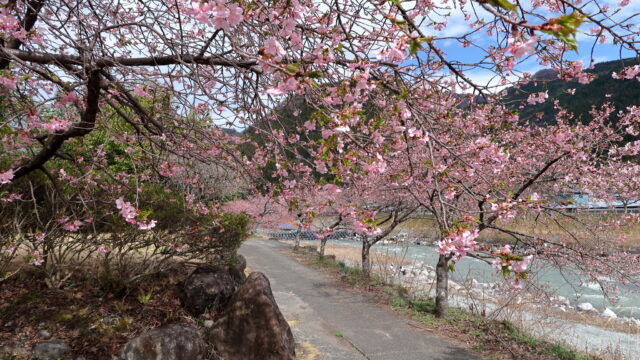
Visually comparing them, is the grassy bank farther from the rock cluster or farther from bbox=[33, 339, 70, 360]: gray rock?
bbox=[33, 339, 70, 360]: gray rock

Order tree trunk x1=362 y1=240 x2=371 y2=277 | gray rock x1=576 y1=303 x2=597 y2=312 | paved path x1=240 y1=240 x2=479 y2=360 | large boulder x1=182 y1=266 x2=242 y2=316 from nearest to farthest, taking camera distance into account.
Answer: paved path x1=240 y1=240 x2=479 y2=360, large boulder x1=182 y1=266 x2=242 y2=316, tree trunk x1=362 y1=240 x2=371 y2=277, gray rock x1=576 y1=303 x2=597 y2=312

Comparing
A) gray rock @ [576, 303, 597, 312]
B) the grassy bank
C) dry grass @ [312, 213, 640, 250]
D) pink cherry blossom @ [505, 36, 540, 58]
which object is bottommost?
gray rock @ [576, 303, 597, 312]

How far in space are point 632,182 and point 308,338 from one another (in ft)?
24.4

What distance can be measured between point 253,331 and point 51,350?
2.32 m

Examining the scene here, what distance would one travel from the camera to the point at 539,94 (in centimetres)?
476

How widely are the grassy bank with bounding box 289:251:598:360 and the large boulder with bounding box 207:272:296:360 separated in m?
3.28

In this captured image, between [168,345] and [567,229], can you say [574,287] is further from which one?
Result: [168,345]

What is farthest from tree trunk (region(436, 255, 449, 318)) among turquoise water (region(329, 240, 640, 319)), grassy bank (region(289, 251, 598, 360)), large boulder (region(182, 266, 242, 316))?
large boulder (region(182, 266, 242, 316))

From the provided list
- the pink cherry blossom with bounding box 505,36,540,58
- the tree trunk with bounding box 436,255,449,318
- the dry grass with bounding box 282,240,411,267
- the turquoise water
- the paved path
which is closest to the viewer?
the pink cherry blossom with bounding box 505,36,540,58

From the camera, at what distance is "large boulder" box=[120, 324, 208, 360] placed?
420 centimetres

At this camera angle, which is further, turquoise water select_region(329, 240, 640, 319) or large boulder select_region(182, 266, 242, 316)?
turquoise water select_region(329, 240, 640, 319)

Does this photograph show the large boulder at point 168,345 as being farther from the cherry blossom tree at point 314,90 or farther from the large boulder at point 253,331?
the cherry blossom tree at point 314,90

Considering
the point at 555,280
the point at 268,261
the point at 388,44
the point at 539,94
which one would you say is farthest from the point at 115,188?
the point at 555,280

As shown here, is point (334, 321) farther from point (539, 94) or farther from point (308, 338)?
point (539, 94)
